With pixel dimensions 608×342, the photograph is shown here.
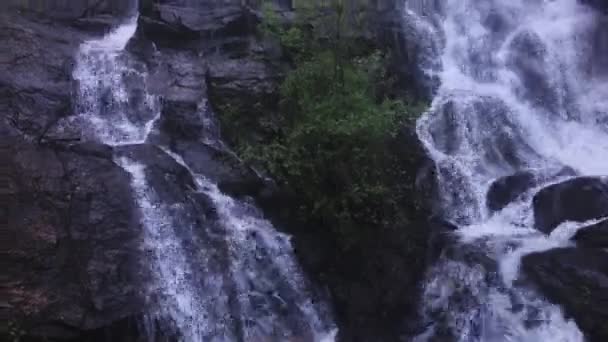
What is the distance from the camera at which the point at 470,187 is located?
13.1m

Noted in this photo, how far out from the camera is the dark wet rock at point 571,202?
11.7 metres

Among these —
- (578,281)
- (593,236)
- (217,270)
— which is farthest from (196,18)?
(578,281)

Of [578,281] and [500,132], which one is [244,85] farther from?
[578,281]

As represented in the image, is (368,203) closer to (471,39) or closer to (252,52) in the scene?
(252,52)

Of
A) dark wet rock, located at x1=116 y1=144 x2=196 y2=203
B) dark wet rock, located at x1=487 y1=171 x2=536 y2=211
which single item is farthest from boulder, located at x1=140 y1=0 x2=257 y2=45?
dark wet rock, located at x1=487 y1=171 x2=536 y2=211

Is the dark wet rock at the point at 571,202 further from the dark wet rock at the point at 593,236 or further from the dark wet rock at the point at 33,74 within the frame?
the dark wet rock at the point at 33,74

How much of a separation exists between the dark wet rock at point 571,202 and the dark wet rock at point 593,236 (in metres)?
0.51

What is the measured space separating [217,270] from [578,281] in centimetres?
570

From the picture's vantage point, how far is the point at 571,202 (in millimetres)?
11867

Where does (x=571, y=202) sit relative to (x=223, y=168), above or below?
above

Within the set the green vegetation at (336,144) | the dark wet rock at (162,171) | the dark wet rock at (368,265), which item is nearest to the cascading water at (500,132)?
the dark wet rock at (368,265)

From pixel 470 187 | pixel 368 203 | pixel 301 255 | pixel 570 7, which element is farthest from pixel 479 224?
pixel 570 7

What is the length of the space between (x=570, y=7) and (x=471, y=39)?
11.5 ft

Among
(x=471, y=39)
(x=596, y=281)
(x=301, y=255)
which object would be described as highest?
(x=471, y=39)
